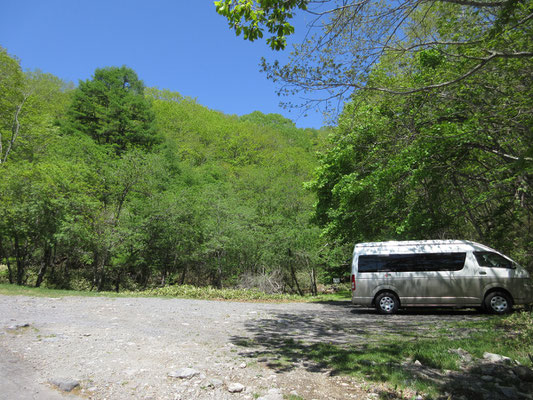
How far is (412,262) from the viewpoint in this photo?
435 inches

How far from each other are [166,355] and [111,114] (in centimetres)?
3420

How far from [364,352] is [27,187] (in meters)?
19.1

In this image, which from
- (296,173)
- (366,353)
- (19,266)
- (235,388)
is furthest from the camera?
(296,173)

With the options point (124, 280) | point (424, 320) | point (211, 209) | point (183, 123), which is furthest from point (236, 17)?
point (183, 123)

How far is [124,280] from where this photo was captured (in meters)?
23.2

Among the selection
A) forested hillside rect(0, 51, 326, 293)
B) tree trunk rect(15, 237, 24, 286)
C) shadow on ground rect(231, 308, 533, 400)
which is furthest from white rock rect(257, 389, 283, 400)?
tree trunk rect(15, 237, 24, 286)

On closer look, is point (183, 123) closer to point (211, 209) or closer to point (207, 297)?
point (211, 209)

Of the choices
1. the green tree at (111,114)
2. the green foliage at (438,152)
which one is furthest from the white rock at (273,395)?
the green tree at (111,114)

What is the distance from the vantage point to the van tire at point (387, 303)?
1102 centimetres

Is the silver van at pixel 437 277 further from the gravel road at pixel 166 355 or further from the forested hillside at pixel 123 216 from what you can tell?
the forested hillside at pixel 123 216

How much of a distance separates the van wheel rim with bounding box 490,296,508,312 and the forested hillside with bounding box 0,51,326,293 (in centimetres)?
916

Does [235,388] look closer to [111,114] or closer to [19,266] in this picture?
[19,266]

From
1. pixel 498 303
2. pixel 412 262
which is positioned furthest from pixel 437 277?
pixel 498 303

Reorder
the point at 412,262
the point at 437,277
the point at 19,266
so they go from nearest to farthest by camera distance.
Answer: the point at 437,277 → the point at 412,262 → the point at 19,266
